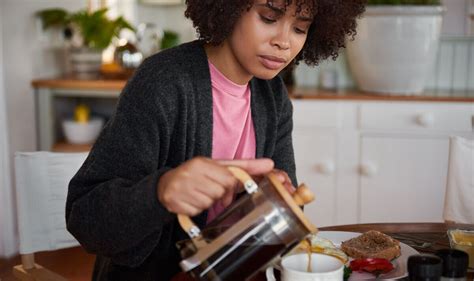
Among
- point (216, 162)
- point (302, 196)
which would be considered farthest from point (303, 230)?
point (216, 162)

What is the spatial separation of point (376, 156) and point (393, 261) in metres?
1.71

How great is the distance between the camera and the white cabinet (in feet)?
9.12

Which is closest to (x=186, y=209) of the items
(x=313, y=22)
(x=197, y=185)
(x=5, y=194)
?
(x=197, y=185)

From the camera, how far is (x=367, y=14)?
2.82 meters

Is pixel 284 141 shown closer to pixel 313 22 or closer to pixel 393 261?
pixel 313 22

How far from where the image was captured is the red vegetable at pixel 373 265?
112cm

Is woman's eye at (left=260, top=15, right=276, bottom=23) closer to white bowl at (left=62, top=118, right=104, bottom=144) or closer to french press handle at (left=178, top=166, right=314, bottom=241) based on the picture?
french press handle at (left=178, top=166, right=314, bottom=241)

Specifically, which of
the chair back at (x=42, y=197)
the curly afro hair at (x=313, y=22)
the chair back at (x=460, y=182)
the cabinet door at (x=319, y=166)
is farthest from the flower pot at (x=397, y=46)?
the chair back at (x=42, y=197)

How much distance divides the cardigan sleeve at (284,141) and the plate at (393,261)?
0.21 meters

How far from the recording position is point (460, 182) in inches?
69.3

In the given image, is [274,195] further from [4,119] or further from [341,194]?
[4,119]

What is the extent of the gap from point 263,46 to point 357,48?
1.77 meters

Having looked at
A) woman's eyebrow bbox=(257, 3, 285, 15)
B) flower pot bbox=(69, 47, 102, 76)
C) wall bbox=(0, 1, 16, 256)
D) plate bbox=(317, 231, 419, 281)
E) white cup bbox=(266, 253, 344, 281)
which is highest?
woman's eyebrow bbox=(257, 3, 285, 15)

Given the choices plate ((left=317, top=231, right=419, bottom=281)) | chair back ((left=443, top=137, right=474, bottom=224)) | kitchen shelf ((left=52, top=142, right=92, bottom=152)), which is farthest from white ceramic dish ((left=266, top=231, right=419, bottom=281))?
kitchen shelf ((left=52, top=142, right=92, bottom=152))
